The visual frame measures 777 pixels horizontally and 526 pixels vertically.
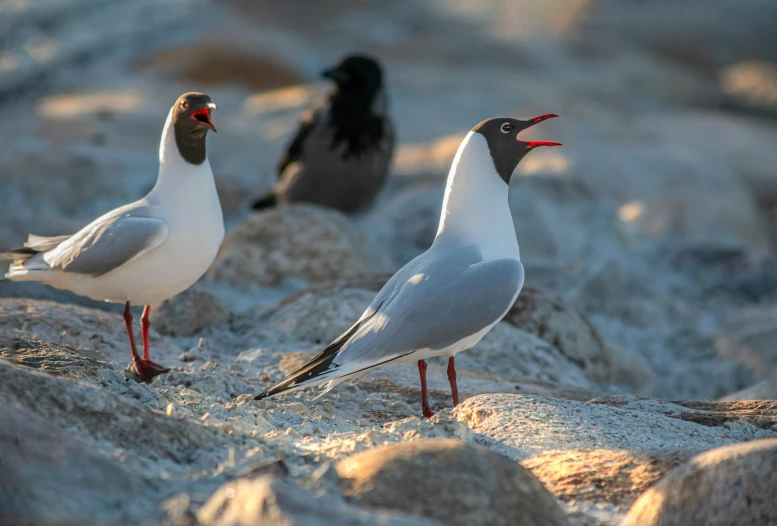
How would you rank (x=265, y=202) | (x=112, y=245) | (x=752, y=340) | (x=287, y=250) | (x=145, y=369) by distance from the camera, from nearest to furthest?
(x=145, y=369) < (x=112, y=245) < (x=287, y=250) < (x=752, y=340) < (x=265, y=202)

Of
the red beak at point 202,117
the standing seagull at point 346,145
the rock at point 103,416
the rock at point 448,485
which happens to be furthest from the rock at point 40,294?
the rock at point 448,485

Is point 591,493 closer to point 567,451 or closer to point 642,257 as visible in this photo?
point 567,451

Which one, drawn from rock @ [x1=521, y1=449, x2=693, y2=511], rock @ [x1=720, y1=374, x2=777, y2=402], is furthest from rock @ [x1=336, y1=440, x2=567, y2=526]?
rock @ [x1=720, y1=374, x2=777, y2=402]

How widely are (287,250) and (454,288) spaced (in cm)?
326

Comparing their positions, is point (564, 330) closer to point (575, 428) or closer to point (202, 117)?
point (575, 428)

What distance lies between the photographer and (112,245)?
16.3 ft

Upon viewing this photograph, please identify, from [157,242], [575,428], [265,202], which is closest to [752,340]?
[265,202]

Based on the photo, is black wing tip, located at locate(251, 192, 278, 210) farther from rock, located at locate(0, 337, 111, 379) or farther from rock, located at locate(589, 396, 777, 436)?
rock, located at locate(589, 396, 777, 436)

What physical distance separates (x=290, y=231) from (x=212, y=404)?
11.3 ft

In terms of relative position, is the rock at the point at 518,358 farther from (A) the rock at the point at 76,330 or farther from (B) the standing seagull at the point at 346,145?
(B) the standing seagull at the point at 346,145

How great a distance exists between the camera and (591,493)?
11.9 ft

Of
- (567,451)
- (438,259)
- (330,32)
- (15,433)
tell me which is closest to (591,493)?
(567,451)

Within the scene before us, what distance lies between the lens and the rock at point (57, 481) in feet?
9.05

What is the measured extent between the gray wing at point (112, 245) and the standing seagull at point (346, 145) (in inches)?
172
